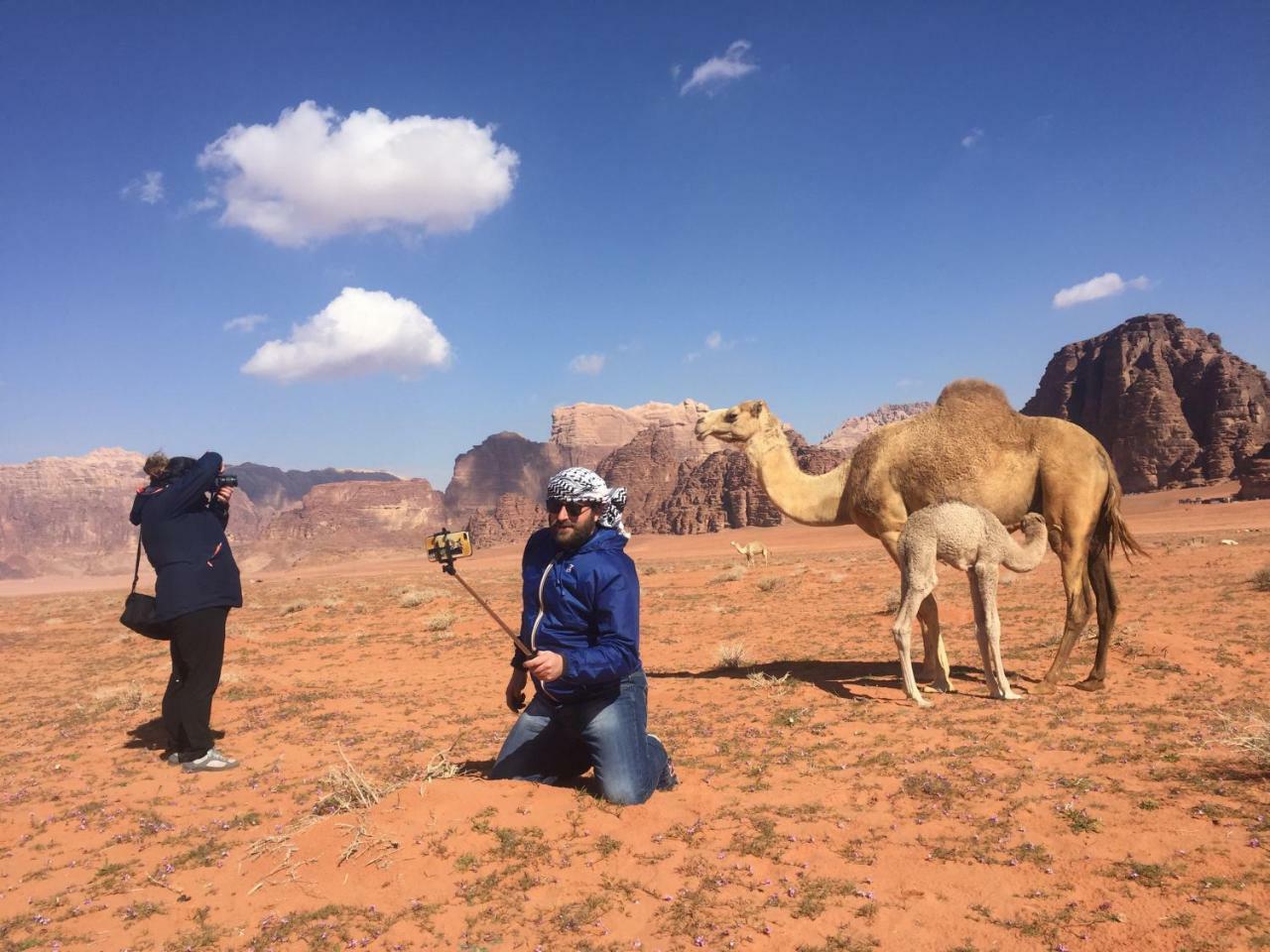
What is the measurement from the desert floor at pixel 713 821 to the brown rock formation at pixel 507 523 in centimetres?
9347

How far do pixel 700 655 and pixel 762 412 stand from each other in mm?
4368

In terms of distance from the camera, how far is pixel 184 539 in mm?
6270

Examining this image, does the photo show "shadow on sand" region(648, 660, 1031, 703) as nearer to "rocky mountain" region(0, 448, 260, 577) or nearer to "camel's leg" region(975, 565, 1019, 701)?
"camel's leg" region(975, 565, 1019, 701)

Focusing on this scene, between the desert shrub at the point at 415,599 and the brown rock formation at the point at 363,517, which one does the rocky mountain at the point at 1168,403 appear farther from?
the brown rock formation at the point at 363,517

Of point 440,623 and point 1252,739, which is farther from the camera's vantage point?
point 440,623

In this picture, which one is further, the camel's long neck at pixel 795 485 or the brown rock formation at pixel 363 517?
the brown rock formation at pixel 363 517

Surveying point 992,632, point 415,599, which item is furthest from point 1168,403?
point 992,632

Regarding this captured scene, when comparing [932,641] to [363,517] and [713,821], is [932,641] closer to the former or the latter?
[713,821]

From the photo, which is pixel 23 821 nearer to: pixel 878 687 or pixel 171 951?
pixel 171 951

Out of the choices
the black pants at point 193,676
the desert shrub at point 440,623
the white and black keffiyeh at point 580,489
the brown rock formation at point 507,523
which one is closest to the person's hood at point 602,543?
the white and black keffiyeh at point 580,489

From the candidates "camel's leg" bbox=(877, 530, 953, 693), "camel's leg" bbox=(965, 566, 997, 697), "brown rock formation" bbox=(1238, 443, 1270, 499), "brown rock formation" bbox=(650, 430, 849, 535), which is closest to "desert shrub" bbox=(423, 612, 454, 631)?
"camel's leg" bbox=(877, 530, 953, 693)

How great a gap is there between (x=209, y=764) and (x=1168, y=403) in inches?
3273

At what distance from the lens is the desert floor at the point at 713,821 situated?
3.39 meters

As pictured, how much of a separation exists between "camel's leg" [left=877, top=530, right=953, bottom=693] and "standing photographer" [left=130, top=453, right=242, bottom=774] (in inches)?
260
